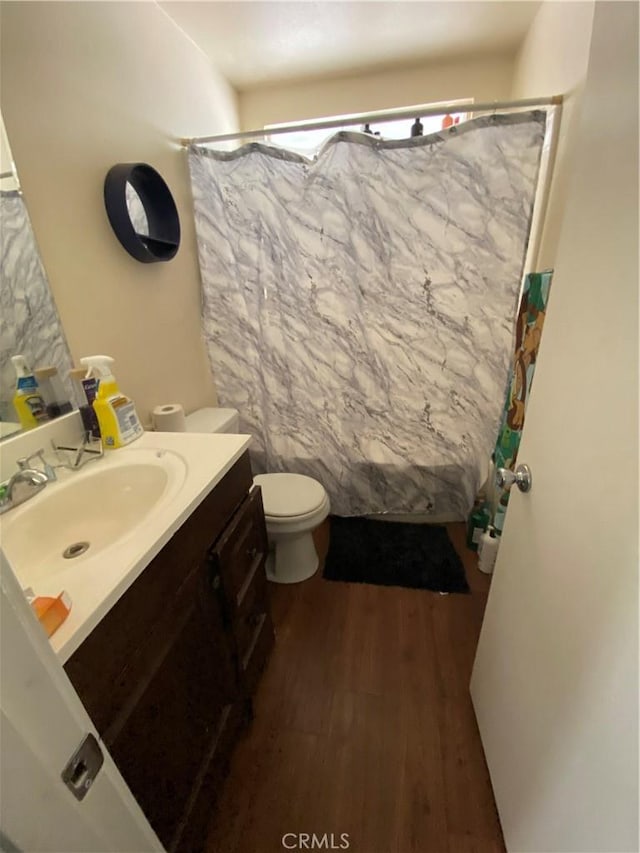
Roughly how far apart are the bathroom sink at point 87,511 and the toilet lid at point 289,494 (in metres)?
0.63

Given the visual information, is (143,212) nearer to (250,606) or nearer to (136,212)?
(136,212)

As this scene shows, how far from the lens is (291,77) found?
1.80 meters

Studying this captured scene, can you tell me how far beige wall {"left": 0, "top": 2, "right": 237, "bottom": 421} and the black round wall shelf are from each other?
0.11 feet

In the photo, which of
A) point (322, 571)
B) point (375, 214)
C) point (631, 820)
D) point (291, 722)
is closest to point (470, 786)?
point (291, 722)

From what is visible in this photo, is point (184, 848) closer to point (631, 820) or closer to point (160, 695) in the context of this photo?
point (160, 695)

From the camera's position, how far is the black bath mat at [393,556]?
1.71 meters

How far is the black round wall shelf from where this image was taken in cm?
117

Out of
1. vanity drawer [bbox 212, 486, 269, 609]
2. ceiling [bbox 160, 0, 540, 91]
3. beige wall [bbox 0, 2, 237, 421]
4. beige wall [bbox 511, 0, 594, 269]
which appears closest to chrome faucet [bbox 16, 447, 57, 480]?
beige wall [bbox 0, 2, 237, 421]

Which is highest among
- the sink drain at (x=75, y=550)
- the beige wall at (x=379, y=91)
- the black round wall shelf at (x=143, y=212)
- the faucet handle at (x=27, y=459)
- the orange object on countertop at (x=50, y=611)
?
the beige wall at (x=379, y=91)

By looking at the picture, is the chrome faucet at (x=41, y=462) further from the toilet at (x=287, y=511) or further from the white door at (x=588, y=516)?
the white door at (x=588, y=516)

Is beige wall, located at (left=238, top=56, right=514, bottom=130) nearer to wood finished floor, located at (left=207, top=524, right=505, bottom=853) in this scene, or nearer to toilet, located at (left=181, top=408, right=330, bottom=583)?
toilet, located at (left=181, top=408, right=330, bottom=583)

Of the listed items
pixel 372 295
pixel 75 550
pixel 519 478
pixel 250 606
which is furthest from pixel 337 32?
pixel 250 606

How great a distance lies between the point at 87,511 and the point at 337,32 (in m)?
2.05

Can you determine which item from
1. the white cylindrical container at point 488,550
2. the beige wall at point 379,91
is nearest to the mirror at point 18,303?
the beige wall at point 379,91
